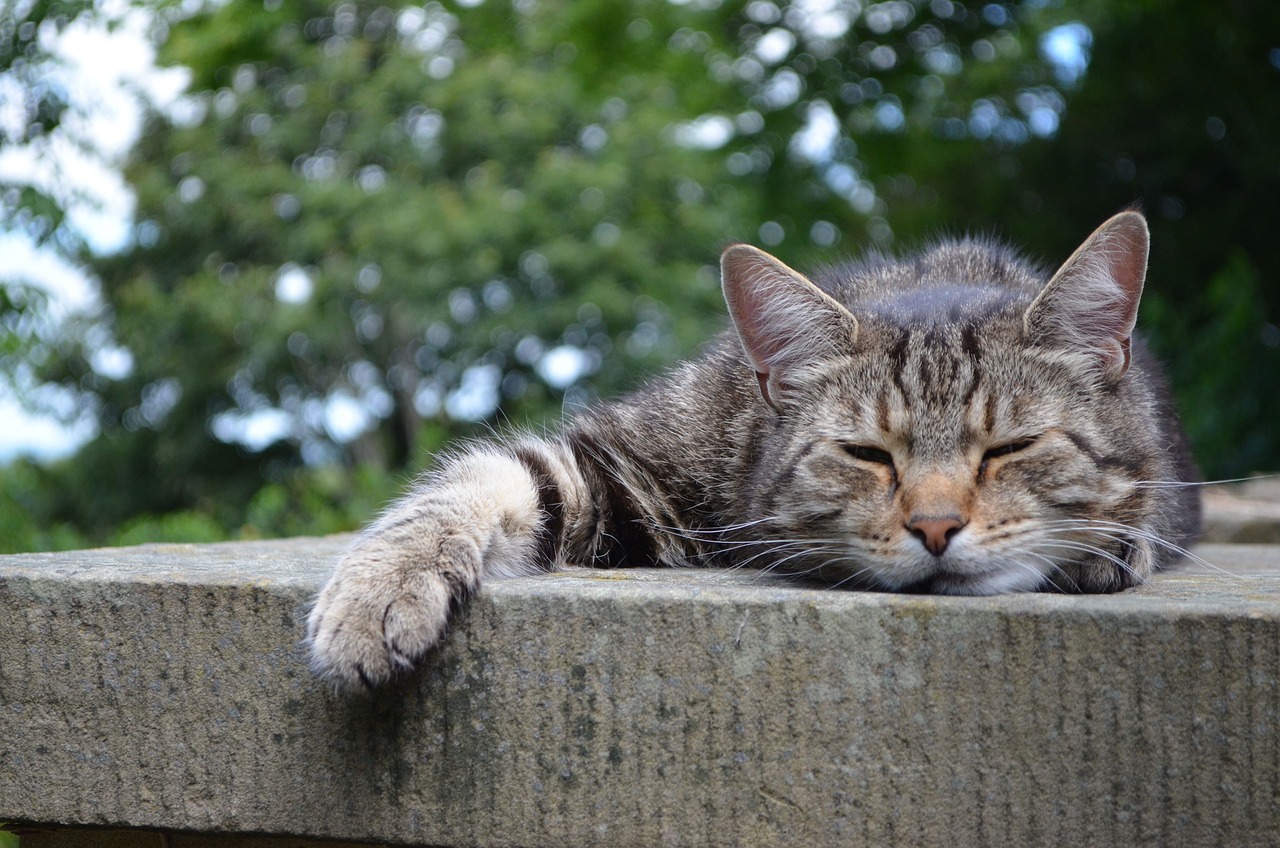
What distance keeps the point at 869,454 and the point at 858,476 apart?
75 millimetres

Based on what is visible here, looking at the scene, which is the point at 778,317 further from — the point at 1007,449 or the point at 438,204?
the point at 438,204

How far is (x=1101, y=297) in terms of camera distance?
88.1 inches

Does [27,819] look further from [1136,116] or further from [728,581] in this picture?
[1136,116]

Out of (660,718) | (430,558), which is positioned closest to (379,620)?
(430,558)

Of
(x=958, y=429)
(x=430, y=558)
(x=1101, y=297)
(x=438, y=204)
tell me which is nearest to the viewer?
(x=430, y=558)

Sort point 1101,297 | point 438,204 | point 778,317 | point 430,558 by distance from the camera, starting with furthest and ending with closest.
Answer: point 438,204
point 778,317
point 1101,297
point 430,558

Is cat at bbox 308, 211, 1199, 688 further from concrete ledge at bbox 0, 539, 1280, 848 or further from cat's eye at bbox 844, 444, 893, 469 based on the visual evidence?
concrete ledge at bbox 0, 539, 1280, 848

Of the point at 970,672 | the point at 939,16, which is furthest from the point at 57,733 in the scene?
the point at 939,16

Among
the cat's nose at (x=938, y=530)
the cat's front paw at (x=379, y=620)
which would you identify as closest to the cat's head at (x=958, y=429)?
the cat's nose at (x=938, y=530)

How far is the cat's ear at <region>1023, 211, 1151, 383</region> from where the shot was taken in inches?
86.3

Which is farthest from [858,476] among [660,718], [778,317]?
[660,718]

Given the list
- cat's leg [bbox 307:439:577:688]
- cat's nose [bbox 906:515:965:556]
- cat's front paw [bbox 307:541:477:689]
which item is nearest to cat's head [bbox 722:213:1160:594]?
cat's nose [bbox 906:515:965:556]

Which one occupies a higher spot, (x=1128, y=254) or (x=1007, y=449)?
(x=1128, y=254)

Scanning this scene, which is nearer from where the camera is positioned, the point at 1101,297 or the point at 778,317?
the point at 1101,297
